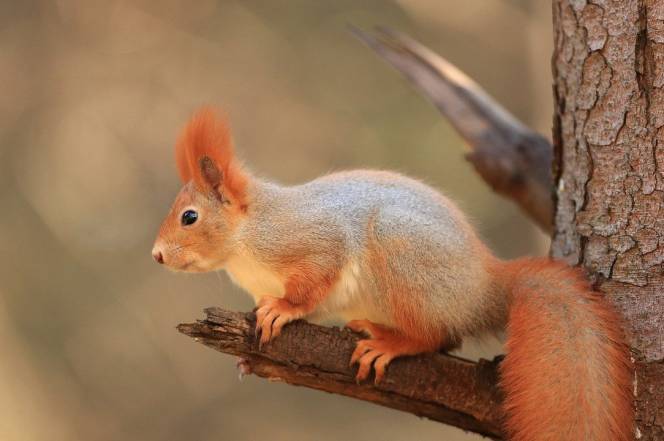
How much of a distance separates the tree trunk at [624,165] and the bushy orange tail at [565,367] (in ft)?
0.18

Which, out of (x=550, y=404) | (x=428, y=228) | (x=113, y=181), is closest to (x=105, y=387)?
(x=113, y=181)

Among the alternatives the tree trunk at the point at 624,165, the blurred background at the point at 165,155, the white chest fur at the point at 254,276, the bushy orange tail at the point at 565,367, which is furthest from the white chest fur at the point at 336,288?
the blurred background at the point at 165,155

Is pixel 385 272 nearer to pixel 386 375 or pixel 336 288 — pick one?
pixel 336 288

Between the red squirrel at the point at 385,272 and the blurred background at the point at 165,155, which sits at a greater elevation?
the blurred background at the point at 165,155

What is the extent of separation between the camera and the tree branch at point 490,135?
2.59m

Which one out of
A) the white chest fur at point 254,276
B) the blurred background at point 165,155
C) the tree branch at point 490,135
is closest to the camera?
the white chest fur at point 254,276

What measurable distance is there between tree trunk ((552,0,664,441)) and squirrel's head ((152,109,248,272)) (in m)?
0.86

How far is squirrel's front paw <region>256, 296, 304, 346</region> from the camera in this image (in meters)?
1.92

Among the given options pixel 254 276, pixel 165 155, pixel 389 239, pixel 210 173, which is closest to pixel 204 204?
pixel 210 173

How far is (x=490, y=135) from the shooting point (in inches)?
104

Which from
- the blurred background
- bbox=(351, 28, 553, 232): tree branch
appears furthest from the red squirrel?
the blurred background

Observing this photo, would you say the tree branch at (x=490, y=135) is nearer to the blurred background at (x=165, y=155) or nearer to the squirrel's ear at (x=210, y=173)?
the squirrel's ear at (x=210, y=173)

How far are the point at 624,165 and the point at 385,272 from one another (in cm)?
61

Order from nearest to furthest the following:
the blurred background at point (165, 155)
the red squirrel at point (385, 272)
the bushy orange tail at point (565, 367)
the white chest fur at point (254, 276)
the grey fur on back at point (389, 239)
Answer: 1. the bushy orange tail at point (565, 367)
2. the red squirrel at point (385, 272)
3. the grey fur on back at point (389, 239)
4. the white chest fur at point (254, 276)
5. the blurred background at point (165, 155)
